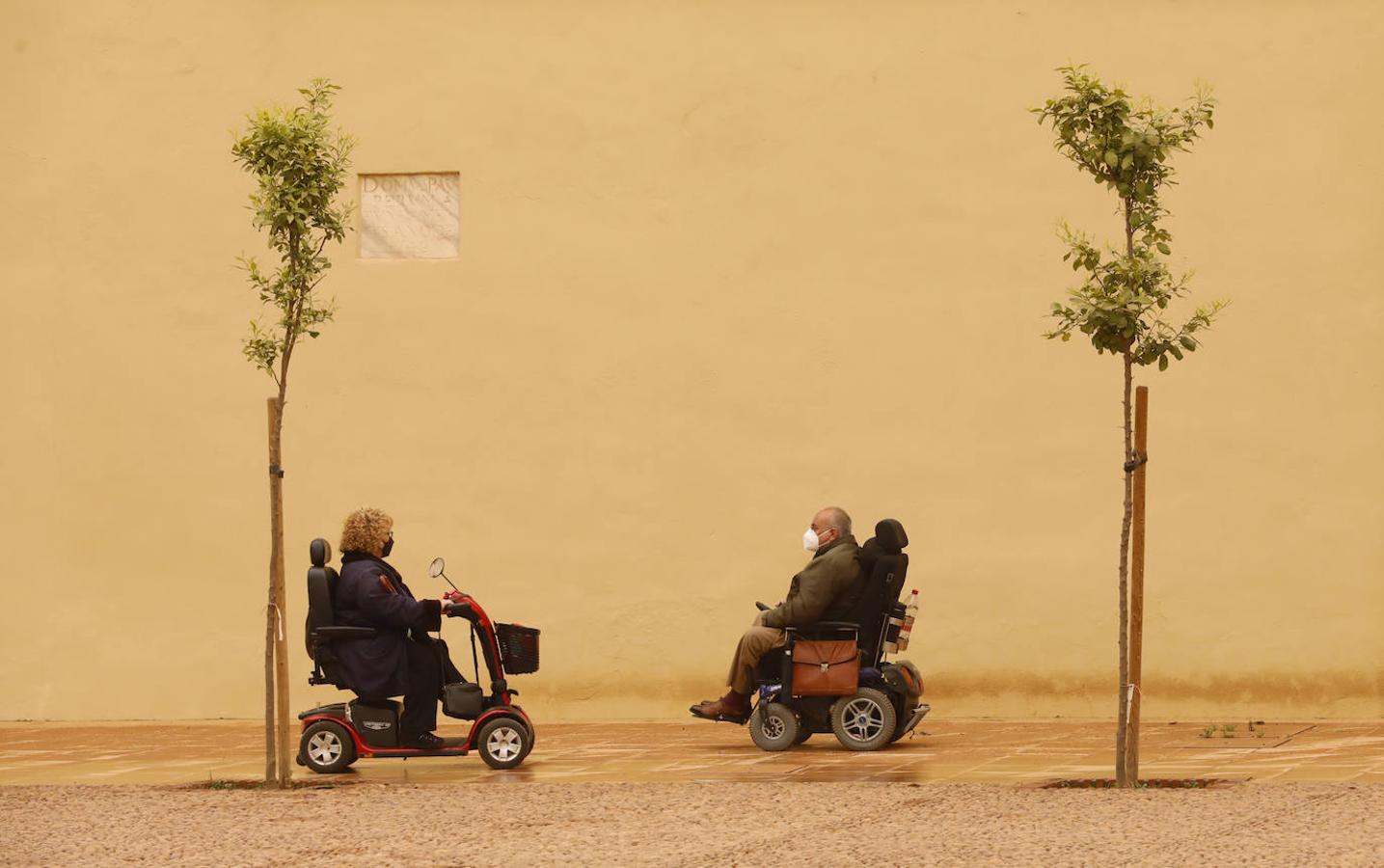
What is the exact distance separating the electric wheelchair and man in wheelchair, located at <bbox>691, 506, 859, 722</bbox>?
2.2 inches

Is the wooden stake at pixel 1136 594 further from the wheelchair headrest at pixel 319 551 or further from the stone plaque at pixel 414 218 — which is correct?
the stone plaque at pixel 414 218

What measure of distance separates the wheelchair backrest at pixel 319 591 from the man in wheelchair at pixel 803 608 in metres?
2.06

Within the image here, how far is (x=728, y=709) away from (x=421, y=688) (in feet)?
5.65

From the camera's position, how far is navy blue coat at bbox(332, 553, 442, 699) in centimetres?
995

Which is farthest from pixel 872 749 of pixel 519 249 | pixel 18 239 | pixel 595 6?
pixel 18 239

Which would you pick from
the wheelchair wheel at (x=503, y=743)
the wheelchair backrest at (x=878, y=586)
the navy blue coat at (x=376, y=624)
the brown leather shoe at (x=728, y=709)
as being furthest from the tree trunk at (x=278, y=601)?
the wheelchair backrest at (x=878, y=586)

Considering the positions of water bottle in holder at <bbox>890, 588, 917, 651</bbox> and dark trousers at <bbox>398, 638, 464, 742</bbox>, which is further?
water bottle in holder at <bbox>890, 588, 917, 651</bbox>

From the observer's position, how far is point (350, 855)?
24.4ft

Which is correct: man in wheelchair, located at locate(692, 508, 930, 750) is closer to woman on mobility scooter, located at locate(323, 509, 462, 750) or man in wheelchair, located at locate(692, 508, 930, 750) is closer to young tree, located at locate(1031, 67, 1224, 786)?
woman on mobility scooter, located at locate(323, 509, 462, 750)

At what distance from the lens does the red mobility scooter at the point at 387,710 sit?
1001 cm

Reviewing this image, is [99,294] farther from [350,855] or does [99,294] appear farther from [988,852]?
[988,852]

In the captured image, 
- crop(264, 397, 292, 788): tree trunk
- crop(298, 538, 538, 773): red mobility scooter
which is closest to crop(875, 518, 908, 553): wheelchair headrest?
crop(298, 538, 538, 773): red mobility scooter

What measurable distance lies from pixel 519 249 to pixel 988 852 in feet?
23.2

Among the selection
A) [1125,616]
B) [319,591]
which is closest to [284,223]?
[319,591]
